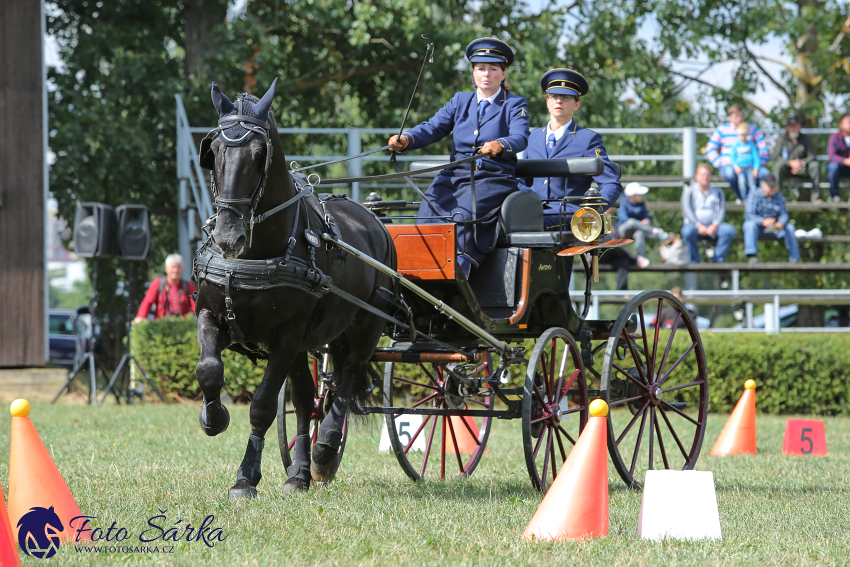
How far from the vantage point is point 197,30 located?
1446 cm

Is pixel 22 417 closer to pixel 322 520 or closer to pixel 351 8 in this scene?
pixel 322 520

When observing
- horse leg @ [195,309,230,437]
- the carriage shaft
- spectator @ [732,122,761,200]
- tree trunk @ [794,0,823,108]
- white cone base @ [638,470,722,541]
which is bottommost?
white cone base @ [638,470,722,541]

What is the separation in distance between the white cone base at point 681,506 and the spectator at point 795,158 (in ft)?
36.8

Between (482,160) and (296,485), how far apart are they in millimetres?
2218

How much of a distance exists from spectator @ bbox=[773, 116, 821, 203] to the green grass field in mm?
7470

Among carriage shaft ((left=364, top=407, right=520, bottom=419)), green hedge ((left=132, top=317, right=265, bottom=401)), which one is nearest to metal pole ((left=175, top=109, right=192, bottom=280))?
green hedge ((left=132, top=317, right=265, bottom=401))

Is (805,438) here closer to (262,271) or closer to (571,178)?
→ (571,178)

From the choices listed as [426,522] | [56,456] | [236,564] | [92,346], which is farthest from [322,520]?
[92,346]

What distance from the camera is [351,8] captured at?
558 inches

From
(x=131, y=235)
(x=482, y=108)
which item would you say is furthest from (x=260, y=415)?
(x=131, y=235)

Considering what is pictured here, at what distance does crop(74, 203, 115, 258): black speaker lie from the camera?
11758mm

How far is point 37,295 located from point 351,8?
607cm

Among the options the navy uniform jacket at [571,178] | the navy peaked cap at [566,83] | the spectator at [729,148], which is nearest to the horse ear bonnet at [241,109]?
the navy uniform jacket at [571,178]

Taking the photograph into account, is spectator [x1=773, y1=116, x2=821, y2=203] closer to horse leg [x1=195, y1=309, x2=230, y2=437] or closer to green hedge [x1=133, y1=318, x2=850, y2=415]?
green hedge [x1=133, y1=318, x2=850, y2=415]
